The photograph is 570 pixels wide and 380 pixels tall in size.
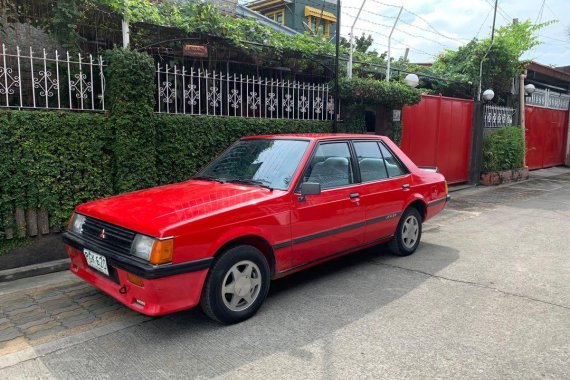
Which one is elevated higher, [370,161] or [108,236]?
[370,161]

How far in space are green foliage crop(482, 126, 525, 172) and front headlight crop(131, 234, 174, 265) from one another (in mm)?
11238

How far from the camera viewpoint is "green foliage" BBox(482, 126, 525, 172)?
40.1 feet

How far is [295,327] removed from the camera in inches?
143

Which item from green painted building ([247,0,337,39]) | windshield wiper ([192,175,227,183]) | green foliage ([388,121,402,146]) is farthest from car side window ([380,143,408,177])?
green painted building ([247,0,337,39])

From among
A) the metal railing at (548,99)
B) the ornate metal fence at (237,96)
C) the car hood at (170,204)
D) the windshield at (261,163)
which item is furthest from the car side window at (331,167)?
the metal railing at (548,99)

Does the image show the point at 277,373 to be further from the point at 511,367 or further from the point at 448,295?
the point at 448,295

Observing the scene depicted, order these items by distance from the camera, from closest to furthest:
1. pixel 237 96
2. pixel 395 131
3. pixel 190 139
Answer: pixel 190 139 → pixel 237 96 → pixel 395 131

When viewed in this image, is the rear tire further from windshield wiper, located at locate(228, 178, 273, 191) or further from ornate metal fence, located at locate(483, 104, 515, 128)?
ornate metal fence, located at locate(483, 104, 515, 128)

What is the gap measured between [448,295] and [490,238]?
2724mm

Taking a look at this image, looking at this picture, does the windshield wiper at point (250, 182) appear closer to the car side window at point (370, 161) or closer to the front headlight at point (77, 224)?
the car side window at point (370, 161)

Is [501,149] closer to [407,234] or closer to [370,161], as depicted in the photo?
[407,234]

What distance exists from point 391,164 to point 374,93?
3193 mm

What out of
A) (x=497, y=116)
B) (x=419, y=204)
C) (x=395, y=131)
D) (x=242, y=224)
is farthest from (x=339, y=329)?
(x=497, y=116)

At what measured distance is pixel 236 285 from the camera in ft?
11.9
